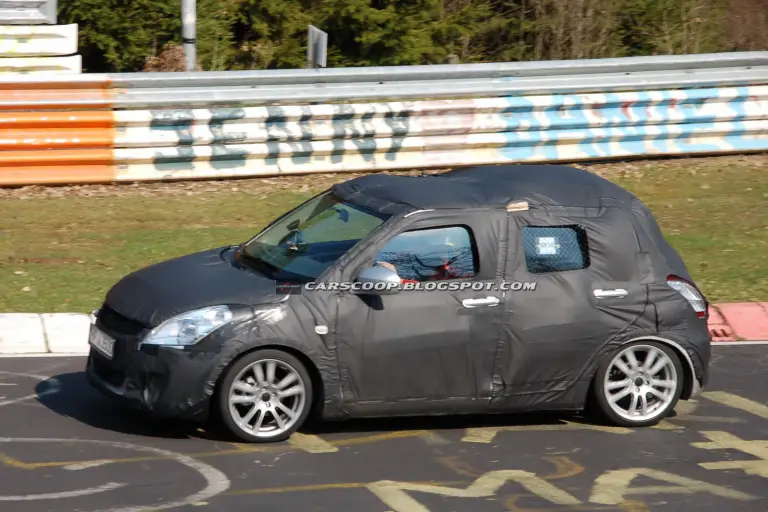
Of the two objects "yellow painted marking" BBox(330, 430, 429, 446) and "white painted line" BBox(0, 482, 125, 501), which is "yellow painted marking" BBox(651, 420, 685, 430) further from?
"white painted line" BBox(0, 482, 125, 501)

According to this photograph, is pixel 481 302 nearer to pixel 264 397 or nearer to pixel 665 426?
pixel 264 397

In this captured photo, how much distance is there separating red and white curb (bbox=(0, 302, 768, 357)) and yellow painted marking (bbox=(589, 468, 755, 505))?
146 inches

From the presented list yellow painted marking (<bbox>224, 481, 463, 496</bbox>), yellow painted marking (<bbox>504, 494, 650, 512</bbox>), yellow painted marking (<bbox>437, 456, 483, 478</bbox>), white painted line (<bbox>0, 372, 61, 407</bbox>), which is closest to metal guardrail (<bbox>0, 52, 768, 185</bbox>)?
white painted line (<bbox>0, 372, 61, 407</bbox>)

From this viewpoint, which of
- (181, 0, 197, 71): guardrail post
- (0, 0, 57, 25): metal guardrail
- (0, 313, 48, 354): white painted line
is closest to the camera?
(0, 313, 48, 354): white painted line

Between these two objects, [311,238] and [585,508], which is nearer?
[585,508]

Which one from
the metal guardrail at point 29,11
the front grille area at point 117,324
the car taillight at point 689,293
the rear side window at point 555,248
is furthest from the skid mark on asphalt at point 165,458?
the metal guardrail at point 29,11

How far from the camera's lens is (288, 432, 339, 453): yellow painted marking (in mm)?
7270

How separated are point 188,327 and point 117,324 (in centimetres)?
61

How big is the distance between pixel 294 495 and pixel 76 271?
5.57 metres

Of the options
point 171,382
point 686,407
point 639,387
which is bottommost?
point 686,407

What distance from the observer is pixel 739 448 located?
7637 millimetres

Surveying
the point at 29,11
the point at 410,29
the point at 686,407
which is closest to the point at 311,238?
the point at 686,407

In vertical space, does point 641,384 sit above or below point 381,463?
above

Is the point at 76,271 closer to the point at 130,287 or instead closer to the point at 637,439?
the point at 130,287
